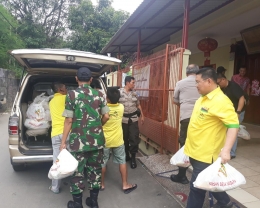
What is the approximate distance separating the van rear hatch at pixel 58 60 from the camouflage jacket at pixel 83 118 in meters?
0.67

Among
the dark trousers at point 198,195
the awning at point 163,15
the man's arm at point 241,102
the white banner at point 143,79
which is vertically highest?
the awning at point 163,15

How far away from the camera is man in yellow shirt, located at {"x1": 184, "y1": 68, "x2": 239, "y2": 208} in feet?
7.50

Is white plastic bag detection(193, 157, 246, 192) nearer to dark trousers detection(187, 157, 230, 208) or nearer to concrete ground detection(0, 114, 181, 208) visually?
dark trousers detection(187, 157, 230, 208)

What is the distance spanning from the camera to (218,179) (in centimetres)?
218

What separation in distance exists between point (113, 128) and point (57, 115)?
0.83 metres

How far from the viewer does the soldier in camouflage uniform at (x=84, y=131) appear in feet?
9.52

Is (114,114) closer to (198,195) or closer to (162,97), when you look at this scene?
(198,195)

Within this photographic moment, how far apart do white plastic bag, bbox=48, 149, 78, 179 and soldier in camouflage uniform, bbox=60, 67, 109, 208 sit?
0.47 feet

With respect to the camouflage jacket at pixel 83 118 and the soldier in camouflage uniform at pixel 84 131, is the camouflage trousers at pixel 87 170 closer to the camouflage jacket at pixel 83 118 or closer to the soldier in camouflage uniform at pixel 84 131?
the soldier in camouflage uniform at pixel 84 131

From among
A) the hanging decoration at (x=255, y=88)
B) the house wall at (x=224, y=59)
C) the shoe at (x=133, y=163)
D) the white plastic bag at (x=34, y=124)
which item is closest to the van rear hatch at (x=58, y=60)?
the white plastic bag at (x=34, y=124)

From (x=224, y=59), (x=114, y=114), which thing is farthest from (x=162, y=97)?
(x=224, y=59)

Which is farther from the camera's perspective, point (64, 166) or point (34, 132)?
point (34, 132)

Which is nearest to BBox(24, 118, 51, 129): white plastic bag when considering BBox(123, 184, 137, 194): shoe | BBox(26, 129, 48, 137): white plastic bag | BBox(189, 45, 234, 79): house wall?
BBox(26, 129, 48, 137): white plastic bag

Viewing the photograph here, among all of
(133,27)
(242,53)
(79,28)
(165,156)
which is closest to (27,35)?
(79,28)
